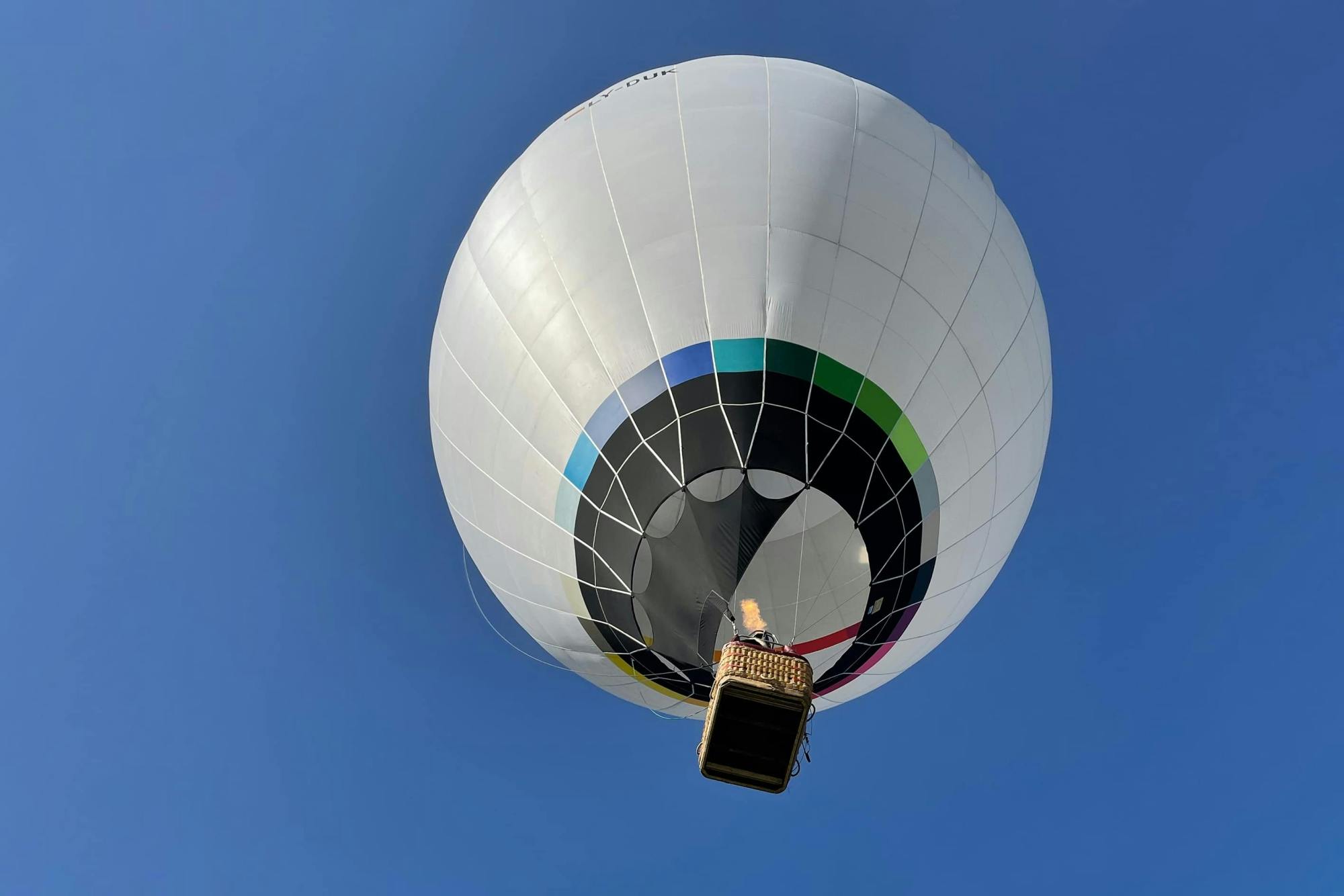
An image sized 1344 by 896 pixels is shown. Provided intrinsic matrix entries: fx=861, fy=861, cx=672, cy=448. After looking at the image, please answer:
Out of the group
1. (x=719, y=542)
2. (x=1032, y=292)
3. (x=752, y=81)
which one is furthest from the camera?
(x=1032, y=292)

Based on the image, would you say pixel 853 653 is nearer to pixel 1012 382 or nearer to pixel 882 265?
pixel 1012 382

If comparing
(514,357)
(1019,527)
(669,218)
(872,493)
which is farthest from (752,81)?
(1019,527)

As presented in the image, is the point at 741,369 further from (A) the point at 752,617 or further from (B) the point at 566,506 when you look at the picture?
(A) the point at 752,617

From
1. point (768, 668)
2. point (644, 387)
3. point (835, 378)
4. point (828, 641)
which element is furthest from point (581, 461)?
point (828, 641)

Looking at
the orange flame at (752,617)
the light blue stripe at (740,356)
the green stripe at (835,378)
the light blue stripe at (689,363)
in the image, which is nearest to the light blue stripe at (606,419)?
the light blue stripe at (689,363)

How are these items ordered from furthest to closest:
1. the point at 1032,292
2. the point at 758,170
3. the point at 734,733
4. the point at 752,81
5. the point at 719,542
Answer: the point at 1032,292, the point at 752,81, the point at 758,170, the point at 719,542, the point at 734,733

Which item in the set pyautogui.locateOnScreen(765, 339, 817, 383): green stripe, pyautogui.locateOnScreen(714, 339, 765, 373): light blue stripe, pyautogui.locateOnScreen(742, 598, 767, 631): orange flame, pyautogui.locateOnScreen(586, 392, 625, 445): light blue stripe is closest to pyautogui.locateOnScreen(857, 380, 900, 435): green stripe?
pyautogui.locateOnScreen(765, 339, 817, 383): green stripe
